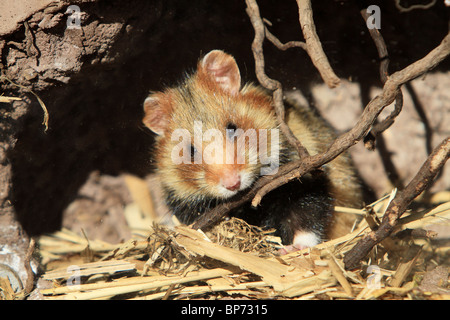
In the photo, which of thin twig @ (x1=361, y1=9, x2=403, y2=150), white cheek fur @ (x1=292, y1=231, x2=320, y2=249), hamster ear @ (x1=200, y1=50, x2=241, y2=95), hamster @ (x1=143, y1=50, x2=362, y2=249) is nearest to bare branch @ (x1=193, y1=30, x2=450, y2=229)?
hamster @ (x1=143, y1=50, x2=362, y2=249)

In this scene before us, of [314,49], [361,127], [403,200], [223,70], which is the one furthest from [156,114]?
[403,200]

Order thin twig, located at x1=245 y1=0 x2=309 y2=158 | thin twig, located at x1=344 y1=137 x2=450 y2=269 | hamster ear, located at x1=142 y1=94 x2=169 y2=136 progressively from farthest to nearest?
hamster ear, located at x1=142 y1=94 x2=169 y2=136
thin twig, located at x1=245 y1=0 x2=309 y2=158
thin twig, located at x1=344 y1=137 x2=450 y2=269

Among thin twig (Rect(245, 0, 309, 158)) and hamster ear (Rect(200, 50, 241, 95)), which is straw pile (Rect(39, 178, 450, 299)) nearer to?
thin twig (Rect(245, 0, 309, 158))

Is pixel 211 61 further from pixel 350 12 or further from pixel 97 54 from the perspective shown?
pixel 350 12

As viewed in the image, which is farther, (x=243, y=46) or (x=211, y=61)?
(x=243, y=46)

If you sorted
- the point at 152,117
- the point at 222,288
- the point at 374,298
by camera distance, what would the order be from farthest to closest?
the point at 152,117 → the point at 222,288 → the point at 374,298

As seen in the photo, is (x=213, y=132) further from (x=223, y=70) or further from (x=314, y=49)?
(x=314, y=49)

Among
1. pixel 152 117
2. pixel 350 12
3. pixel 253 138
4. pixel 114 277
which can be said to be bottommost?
pixel 114 277

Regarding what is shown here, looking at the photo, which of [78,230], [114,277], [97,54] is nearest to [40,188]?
[78,230]
